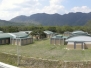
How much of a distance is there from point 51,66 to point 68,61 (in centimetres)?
257

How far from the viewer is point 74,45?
33.1 meters

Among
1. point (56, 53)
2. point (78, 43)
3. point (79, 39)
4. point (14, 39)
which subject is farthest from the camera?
point (14, 39)

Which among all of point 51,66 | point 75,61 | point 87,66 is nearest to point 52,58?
point 51,66

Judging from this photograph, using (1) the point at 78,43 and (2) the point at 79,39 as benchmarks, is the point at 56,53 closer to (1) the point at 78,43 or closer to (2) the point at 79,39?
(1) the point at 78,43

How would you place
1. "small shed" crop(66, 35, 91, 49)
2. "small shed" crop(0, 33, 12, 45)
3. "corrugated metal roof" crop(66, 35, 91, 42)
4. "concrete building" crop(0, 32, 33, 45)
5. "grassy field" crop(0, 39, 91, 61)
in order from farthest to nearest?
1. "small shed" crop(0, 33, 12, 45)
2. "concrete building" crop(0, 32, 33, 45)
3. "corrugated metal roof" crop(66, 35, 91, 42)
4. "small shed" crop(66, 35, 91, 49)
5. "grassy field" crop(0, 39, 91, 61)

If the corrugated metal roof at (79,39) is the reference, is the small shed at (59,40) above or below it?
below

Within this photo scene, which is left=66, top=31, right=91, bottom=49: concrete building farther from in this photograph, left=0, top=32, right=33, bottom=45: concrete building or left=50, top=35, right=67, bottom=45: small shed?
left=0, top=32, right=33, bottom=45: concrete building

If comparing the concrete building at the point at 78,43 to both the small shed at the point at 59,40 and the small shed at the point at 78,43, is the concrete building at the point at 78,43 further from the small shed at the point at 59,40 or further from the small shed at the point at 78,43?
the small shed at the point at 59,40

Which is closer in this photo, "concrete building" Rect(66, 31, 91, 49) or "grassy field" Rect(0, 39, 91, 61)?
"grassy field" Rect(0, 39, 91, 61)

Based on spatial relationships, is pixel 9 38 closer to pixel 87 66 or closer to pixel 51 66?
pixel 51 66

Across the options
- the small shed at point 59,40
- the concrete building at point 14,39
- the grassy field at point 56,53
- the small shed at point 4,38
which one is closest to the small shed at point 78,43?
the grassy field at point 56,53

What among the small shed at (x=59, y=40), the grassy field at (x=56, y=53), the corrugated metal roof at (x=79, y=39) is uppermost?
the corrugated metal roof at (x=79, y=39)

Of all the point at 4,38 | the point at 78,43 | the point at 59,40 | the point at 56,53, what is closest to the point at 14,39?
the point at 4,38

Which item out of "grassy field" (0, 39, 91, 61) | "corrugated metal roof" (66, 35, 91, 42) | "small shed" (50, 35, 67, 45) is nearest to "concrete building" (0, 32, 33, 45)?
"grassy field" (0, 39, 91, 61)
